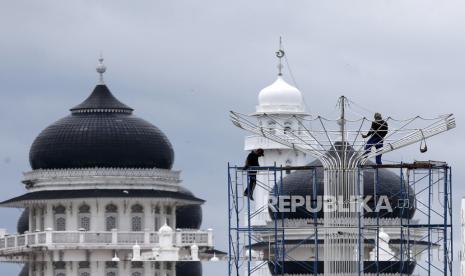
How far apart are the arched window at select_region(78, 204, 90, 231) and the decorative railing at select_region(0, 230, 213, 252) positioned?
1.22 metres

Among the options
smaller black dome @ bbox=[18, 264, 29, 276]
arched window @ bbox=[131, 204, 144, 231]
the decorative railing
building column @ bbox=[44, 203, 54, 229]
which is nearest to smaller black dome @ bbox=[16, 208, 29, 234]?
smaller black dome @ bbox=[18, 264, 29, 276]

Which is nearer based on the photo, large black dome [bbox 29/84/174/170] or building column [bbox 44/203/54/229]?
building column [bbox 44/203/54/229]

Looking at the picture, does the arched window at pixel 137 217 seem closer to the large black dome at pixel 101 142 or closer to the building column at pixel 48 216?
the large black dome at pixel 101 142

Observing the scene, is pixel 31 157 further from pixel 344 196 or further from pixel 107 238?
pixel 344 196

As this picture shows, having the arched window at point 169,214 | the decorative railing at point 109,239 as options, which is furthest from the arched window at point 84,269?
the arched window at point 169,214

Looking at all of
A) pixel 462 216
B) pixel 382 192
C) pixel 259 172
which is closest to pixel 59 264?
pixel 382 192

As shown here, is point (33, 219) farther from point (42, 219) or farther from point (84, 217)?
point (84, 217)

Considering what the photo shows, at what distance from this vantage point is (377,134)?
105m

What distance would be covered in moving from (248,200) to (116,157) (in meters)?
81.3

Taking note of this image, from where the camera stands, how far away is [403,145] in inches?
→ 4099

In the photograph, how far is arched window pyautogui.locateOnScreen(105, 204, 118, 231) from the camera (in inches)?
7239

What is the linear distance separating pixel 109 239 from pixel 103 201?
3.19m

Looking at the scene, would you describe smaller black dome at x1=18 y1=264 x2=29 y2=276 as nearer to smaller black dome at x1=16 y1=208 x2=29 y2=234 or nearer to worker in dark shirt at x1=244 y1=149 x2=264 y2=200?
smaller black dome at x1=16 y1=208 x2=29 y2=234

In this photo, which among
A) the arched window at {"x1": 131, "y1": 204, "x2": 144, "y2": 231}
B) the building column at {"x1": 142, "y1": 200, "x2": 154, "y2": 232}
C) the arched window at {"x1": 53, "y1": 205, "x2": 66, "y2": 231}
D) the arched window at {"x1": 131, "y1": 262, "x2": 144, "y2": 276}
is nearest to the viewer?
the arched window at {"x1": 53, "y1": 205, "x2": 66, "y2": 231}
